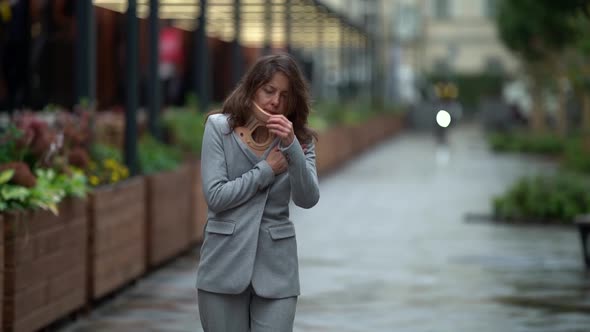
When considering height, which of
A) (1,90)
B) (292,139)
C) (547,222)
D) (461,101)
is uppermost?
(292,139)

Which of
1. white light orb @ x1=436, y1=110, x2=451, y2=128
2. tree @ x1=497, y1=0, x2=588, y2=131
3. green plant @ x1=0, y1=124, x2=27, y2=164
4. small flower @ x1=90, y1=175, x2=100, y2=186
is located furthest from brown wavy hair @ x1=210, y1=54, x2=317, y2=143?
tree @ x1=497, y1=0, x2=588, y2=131

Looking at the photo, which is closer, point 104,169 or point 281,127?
point 281,127

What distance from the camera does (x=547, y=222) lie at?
59.6 ft

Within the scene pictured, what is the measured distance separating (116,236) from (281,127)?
582 centimetres

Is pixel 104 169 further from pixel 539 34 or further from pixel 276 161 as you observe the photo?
pixel 539 34

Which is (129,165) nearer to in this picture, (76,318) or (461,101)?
(76,318)

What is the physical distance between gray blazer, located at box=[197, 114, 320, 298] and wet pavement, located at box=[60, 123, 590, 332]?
158 inches

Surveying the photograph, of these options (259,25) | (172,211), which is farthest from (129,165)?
(259,25)

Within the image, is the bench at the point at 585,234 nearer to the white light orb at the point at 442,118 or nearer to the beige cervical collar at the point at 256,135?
the white light orb at the point at 442,118

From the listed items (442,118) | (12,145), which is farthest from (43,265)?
(442,118)

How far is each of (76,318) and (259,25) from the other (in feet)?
60.5

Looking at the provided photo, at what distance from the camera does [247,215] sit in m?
5.75

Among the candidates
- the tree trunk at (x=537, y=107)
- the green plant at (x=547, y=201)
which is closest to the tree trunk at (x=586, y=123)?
the tree trunk at (x=537, y=107)

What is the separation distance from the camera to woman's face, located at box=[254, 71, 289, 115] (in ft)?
18.6
